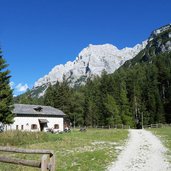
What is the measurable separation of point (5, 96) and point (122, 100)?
47782mm

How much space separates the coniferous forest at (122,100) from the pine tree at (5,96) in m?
40.6

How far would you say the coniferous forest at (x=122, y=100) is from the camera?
81.9 meters

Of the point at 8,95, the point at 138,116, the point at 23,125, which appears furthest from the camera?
the point at 138,116

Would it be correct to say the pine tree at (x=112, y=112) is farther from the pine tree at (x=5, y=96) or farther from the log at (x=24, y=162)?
the log at (x=24, y=162)

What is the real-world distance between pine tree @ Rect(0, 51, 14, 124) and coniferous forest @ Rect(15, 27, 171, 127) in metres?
40.6

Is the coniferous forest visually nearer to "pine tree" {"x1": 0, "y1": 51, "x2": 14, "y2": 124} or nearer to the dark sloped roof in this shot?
the dark sloped roof

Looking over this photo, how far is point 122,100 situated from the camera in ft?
283

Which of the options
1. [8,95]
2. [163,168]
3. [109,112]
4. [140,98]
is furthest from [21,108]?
[163,168]

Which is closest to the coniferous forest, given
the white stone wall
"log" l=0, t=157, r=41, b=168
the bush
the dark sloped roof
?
the white stone wall

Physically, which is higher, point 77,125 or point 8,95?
point 8,95

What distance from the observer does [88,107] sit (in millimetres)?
92875

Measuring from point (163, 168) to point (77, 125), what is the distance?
84.0 meters

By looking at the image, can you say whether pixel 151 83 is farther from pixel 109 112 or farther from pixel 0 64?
pixel 0 64

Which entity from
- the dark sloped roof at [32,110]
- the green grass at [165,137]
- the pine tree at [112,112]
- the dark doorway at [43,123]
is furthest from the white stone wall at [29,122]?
the green grass at [165,137]
